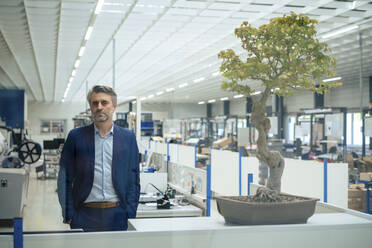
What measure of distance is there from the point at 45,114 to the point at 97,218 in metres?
0.80

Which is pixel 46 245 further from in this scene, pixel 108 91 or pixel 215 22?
pixel 215 22

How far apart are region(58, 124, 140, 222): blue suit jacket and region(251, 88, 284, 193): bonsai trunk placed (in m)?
0.58

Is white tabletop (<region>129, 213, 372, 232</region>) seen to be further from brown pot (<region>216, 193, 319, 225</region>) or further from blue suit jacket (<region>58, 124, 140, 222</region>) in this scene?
blue suit jacket (<region>58, 124, 140, 222</region>)

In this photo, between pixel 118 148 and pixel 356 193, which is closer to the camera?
pixel 118 148

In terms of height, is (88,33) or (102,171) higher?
(88,33)

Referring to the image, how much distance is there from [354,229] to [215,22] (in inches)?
230

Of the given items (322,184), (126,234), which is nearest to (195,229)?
(126,234)

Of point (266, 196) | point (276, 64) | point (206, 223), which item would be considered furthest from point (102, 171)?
point (276, 64)

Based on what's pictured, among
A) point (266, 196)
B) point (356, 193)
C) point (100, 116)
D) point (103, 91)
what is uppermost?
point (103, 91)

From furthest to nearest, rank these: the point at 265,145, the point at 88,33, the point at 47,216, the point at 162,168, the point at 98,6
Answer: the point at 88,33 → the point at 98,6 → the point at 162,168 → the point at 47,216 → the point at 265,145

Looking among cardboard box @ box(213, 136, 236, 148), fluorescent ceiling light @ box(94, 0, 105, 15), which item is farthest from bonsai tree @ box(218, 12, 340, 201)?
cardboard box @ box(213, 136, 236, 148)

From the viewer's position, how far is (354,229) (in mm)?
1599

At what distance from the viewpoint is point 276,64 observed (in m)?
2.06

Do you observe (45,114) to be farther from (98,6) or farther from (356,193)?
(98,6)
